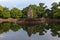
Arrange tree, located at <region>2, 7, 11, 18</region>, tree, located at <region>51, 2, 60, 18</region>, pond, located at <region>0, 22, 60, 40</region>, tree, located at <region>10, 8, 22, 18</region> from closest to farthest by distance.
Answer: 1. pond, located at <region>0, 22, 60, 40</region>
2. tree, located at <region>51, 2, 60, 18</region>
3. tree, located at <region>2, 7, 11, 18</region>
4. tree, located at <region>10, 8, 22, 18</region>

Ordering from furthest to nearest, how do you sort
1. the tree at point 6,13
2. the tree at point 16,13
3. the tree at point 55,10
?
the tree at point 16,13
the tree at point 6,13
the tree at point 55,10

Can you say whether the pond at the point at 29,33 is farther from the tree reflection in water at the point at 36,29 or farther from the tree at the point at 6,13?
the tree at the point at 6,13

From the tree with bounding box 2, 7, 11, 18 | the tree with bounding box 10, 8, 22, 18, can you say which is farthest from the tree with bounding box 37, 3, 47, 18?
the tree with bounding box 2, 7, 11, 18

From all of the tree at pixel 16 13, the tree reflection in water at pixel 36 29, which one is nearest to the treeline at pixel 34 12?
the tree at pixel 16 13

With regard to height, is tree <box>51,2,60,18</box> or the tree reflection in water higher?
tree <box>51,2,60,18</box>

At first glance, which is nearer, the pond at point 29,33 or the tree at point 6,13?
the pond at point 29,33

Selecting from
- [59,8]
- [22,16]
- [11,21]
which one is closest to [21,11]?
[22,16]

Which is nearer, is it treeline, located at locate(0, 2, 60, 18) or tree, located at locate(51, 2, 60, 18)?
tree, located at locate(51, 2, 60, 18)

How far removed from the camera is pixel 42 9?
59.0m

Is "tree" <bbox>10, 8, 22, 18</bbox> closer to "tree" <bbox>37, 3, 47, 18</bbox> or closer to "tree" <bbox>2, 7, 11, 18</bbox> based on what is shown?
"tree" <bbox>2, 7, 11, 18</bbox>

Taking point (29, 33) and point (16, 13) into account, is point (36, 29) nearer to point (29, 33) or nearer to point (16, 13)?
point (29, 33)

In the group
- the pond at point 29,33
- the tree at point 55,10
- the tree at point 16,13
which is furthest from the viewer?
the tree at point 16,13

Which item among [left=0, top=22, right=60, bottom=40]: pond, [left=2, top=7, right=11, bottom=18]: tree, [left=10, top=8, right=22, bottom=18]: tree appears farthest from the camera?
[left=10, top=8, right=22, bottom=18]: tree

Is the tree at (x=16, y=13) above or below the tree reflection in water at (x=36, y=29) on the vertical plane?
above
